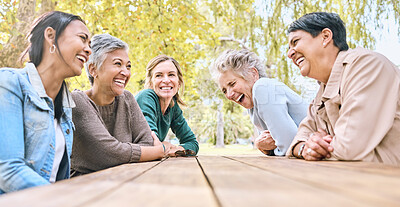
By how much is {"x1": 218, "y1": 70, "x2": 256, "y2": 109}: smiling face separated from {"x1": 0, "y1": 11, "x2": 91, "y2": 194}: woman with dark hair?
4.93ft

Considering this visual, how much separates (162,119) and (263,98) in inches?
46.1

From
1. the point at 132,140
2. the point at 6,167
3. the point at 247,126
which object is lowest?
the point at 247,126

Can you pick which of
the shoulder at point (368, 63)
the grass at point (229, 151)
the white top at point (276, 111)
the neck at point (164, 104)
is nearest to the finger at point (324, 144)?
the shoulder at point (368, 63)

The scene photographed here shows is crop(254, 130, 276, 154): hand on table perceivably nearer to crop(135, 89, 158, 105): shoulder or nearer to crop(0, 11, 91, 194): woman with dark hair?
crop(135, 89, 158, 105): shoulder

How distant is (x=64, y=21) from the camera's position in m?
1.69

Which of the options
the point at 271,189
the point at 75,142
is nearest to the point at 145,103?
the point at 75,142

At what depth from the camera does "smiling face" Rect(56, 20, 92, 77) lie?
1.65 m

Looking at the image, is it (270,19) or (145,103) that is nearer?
(145,103)

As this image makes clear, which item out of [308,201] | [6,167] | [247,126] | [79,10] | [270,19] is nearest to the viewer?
[308,201]

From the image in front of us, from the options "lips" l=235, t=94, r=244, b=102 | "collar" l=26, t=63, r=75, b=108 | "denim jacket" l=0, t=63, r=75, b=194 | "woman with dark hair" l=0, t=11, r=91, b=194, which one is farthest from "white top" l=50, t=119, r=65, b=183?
"lips" l=235, t=94, r=244, b=102

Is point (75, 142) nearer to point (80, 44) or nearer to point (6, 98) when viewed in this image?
point (80, 44)

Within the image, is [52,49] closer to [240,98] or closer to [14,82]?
[14,82]

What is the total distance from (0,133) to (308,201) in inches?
46.2

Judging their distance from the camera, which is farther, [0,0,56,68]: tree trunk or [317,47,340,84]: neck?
[0,0,56,68]: tree trunk
